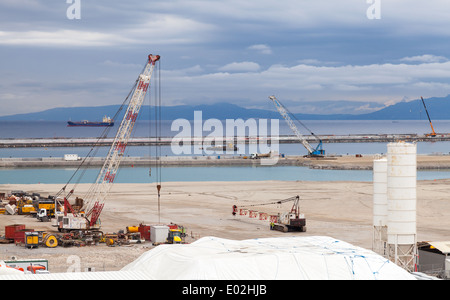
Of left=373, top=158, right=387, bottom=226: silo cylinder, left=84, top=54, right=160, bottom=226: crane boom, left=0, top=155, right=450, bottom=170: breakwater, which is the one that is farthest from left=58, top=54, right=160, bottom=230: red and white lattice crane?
left=0, top=155, right=450, bottom=170: breakwater

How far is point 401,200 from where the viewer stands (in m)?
41.6

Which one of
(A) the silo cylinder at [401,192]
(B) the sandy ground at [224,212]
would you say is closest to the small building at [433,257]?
(A) the silo cylinder at [401,192]

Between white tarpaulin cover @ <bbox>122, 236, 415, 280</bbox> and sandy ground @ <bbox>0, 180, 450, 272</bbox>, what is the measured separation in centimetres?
1374

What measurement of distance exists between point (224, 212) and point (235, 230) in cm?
1498

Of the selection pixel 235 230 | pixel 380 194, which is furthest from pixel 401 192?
pixel 235 230

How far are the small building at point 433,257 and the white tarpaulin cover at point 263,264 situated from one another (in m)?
9.50

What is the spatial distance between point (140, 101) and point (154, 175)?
7118cm

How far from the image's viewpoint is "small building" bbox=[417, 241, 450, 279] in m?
42.9

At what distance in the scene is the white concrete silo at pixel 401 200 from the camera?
4153 centimetres

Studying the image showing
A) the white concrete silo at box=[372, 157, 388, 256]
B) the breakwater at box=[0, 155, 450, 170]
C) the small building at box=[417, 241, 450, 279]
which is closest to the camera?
the small building at box=[417, 241, 450, 279]

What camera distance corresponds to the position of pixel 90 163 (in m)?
174

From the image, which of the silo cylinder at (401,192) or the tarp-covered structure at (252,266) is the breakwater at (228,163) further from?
the tarp-covered structure at (252,266)

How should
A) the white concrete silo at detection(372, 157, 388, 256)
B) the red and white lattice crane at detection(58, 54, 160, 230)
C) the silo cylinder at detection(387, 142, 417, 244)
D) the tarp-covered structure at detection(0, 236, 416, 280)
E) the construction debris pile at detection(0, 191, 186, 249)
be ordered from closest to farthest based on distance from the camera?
the tarp-covered structure at detection(0, 236, 416, 280) → the silo cylinder at detection(387, 142, 417, 244) → the white concrete silo at detection(372, 157, 388, 256) → the construction debris pile at detection(0, 191, 186, 249) → the red and white lattice crane at detection(58, 54, 160, 230)

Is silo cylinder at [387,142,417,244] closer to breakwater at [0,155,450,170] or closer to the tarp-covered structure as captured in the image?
the tarp-covered structure
